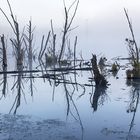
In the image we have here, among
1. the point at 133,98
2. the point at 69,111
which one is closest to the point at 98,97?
the point at 133,98

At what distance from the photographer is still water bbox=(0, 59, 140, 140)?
945 centimetres

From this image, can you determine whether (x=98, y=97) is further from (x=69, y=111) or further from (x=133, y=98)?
(x=69, y=111)

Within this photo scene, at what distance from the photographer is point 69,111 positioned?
12.4 m

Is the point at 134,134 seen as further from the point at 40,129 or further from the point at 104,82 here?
the point at 104,82

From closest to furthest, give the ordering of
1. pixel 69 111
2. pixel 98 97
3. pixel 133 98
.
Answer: pixel 69 111
pixel 133 98
pixel 98 97

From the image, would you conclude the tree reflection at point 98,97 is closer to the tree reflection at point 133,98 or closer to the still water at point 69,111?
the still water at point 69,111

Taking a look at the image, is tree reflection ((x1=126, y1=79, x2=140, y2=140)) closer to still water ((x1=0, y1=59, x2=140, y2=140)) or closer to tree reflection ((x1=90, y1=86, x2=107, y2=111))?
still water ((x1=0, y1=59, x2=140, y2=140))

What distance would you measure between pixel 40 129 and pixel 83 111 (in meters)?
2.87

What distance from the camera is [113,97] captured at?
49.9ft

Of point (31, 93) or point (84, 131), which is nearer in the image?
point (84, 131)

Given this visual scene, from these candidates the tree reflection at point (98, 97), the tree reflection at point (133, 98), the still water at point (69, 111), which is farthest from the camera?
the tree reflection at point (98, 97)

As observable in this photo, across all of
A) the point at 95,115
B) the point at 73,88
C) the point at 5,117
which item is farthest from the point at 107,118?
the point at 73,88

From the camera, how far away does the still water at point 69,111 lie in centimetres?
945

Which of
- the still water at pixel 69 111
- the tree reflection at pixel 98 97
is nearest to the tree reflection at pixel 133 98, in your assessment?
the still water at pixel 69 111
